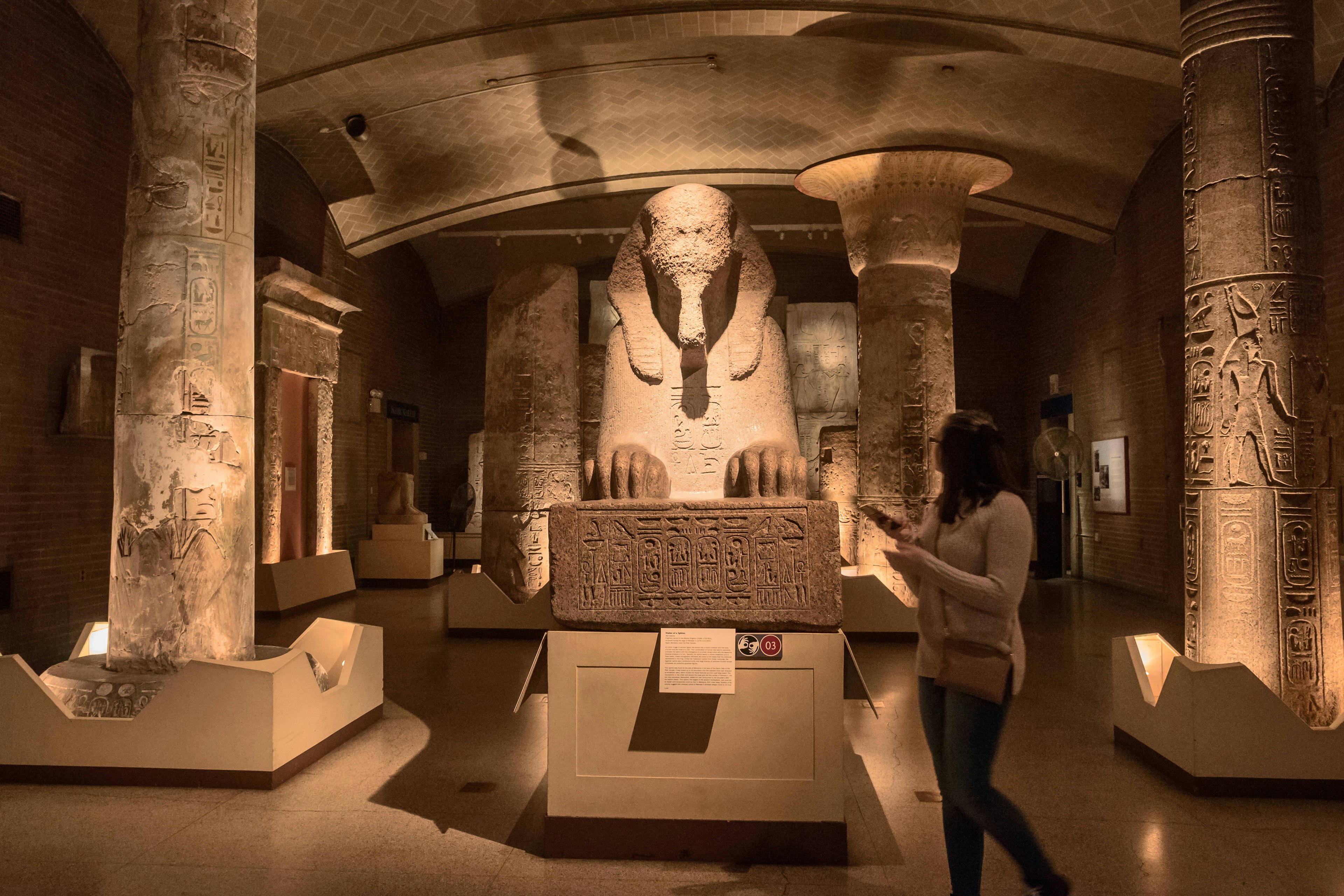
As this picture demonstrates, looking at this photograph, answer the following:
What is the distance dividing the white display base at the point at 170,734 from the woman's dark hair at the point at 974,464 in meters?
3.12

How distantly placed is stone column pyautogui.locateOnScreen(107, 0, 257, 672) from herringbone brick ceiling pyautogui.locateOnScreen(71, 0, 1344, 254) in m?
3.23

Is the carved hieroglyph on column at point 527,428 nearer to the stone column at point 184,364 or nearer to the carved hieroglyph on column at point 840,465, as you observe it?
the carved hieroglyph on column at point 840,465

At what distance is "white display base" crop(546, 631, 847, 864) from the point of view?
3322mm

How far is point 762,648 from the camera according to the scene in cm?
332

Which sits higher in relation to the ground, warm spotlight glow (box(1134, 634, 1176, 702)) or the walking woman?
the walking woman

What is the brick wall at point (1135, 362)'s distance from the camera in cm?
1046

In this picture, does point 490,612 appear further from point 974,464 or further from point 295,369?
point 974,464

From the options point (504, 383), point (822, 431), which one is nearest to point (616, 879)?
point (504, 383)

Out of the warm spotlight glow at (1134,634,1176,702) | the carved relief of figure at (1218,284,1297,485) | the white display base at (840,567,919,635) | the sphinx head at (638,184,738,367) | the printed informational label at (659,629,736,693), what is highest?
the sphinx head at (638,184,738,367)

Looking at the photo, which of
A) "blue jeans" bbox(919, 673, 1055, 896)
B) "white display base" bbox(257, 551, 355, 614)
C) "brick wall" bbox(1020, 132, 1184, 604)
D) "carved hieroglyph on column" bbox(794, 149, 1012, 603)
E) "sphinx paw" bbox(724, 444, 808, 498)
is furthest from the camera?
"brick wall" bbox(1020, 132, 1184, 604)

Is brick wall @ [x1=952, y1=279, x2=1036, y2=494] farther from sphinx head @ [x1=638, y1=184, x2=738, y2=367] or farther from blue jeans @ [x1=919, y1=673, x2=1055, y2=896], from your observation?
blue jeans @ [x1=919, y1=673, x2=1055, y2=896]

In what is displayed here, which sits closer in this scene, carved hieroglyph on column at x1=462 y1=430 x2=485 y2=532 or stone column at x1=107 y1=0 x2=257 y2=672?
stone column at x1=107 y1=0 x2=257 y2=672

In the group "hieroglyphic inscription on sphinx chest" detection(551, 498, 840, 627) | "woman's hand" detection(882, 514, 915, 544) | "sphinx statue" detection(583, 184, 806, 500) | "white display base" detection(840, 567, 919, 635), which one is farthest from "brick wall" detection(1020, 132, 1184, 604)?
"woman's hand" detection(882, 514, 915, 544)

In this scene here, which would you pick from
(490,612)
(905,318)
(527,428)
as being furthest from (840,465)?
(490,612)
